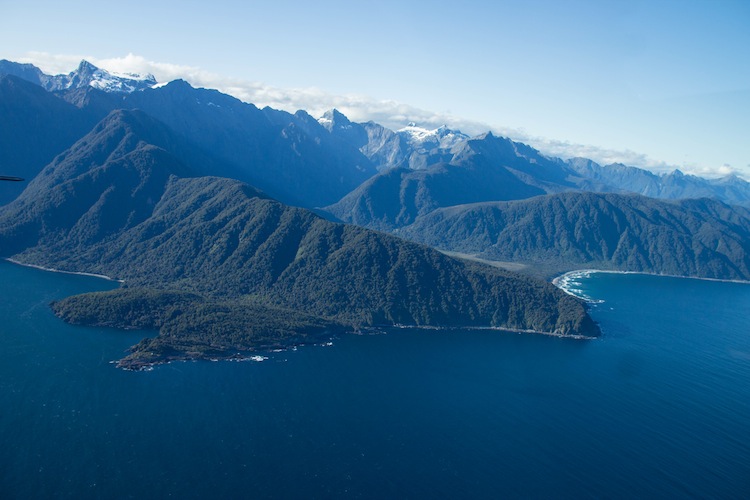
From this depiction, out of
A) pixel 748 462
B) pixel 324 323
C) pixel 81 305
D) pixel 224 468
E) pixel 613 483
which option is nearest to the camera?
pixel 224 468

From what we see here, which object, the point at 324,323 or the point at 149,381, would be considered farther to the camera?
the point at 324,323

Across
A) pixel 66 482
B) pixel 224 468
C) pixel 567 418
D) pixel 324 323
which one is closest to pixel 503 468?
pixel 567 418

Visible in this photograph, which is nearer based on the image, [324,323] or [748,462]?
[748,462]

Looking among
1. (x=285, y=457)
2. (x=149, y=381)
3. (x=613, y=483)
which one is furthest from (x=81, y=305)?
(x=613, y=483)

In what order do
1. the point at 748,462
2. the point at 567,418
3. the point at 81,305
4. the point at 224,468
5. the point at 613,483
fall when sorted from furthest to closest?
1. the point at 81,305
2. the point at 567,418
3. the point at 748,462
4. the point at 613,483
5. the point at 224,468

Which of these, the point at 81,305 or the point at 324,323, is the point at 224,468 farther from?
the point at 81,305

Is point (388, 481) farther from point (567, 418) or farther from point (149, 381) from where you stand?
point (149, 381)
